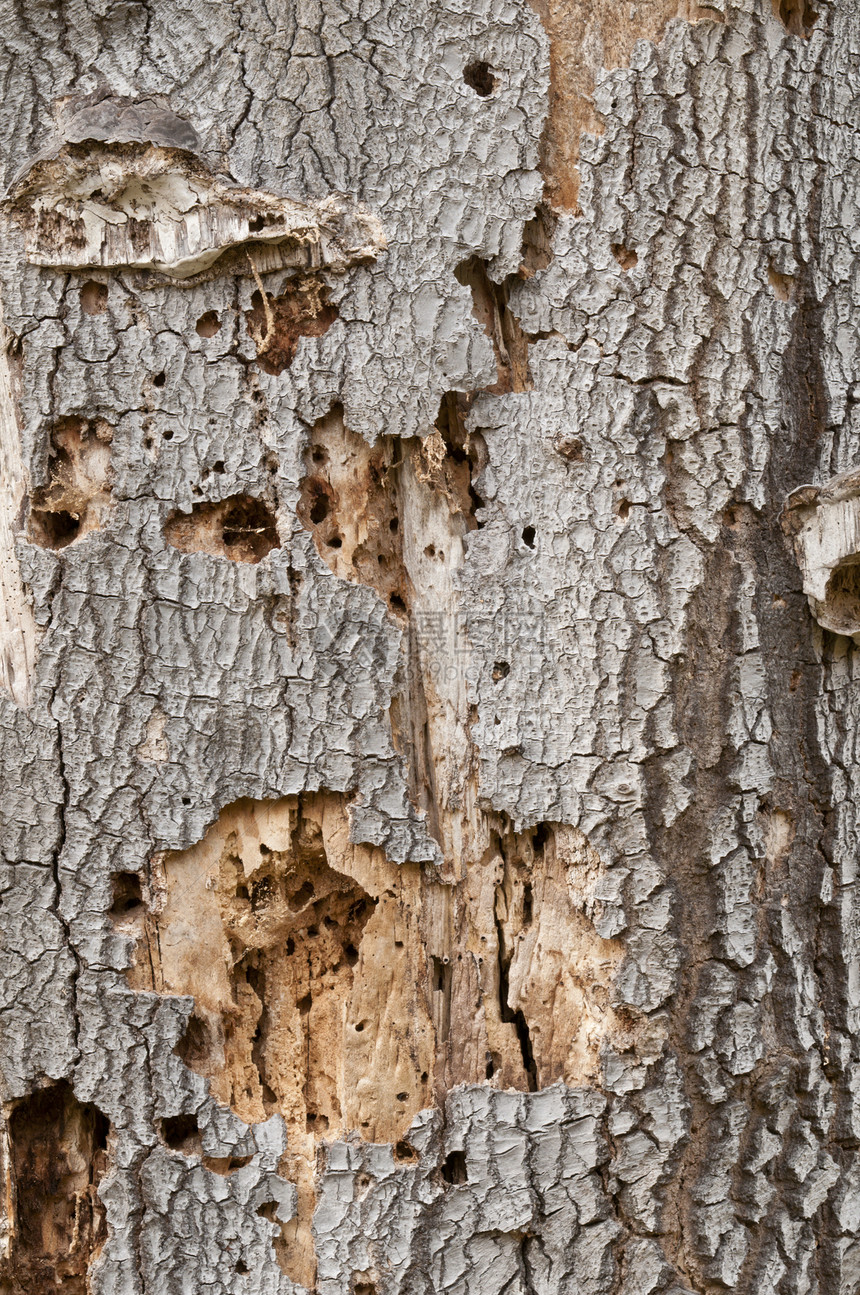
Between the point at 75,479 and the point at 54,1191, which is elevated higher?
the point at 75,479

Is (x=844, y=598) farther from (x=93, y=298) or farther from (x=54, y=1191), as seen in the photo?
(x=54, y=1191)

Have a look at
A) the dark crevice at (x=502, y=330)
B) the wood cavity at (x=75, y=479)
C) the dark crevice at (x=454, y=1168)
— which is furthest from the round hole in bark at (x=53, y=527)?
the dark crevice at (x=454, y=1168)

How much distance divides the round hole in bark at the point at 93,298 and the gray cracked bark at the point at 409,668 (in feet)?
0.07

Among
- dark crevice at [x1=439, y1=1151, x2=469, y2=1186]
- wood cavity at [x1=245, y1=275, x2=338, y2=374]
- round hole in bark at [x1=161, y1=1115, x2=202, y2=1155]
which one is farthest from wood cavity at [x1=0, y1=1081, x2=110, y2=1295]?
wood cavity at [x1=245, y1=275, x2=338, y2=374]

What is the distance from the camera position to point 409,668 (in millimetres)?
1605

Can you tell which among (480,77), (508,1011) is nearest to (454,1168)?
(508,1011)

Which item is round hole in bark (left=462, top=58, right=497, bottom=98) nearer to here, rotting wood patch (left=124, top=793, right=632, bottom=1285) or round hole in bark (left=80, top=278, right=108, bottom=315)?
round hole in bark (left=80, top=278, right=108, bottom=315)

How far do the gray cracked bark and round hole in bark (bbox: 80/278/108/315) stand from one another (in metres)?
0.02

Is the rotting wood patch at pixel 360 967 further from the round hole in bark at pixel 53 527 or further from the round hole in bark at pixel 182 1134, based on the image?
the round hole in bark at pixel 53 527

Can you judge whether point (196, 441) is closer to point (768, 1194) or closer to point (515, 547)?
point (515, 547)

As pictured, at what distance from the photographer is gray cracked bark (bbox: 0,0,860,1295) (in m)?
1.53

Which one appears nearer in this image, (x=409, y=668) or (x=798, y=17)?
(x=409, y=668)

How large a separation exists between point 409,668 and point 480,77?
3.15 ft

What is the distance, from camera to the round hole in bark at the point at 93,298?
158 centimetres
